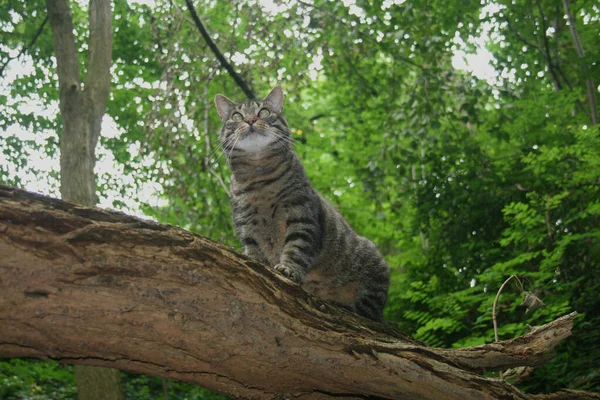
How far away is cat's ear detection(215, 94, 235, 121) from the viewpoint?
4.55 meters

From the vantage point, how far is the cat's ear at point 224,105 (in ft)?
14.9

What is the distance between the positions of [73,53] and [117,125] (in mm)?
3875

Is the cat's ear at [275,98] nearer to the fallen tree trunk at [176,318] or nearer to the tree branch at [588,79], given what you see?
the fallen tree trunk at [176,318]

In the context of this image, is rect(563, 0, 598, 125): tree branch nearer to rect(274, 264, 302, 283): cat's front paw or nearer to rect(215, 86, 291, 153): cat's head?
rect(215, 86, 291, 153): cat's head

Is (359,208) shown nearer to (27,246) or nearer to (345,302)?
(345,302)

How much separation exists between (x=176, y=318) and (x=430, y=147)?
5444 millimetres

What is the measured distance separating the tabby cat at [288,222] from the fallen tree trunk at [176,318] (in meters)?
1.34

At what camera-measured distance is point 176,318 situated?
78.1 inches

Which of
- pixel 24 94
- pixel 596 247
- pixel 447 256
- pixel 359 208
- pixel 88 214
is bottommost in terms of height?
pixel 88 214

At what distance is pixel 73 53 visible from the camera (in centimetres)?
529

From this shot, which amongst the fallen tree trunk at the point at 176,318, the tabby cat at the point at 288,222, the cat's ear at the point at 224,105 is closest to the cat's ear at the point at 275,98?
the tabby cat at the point at 288,222

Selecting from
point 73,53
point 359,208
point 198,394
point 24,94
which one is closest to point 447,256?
point 359,208

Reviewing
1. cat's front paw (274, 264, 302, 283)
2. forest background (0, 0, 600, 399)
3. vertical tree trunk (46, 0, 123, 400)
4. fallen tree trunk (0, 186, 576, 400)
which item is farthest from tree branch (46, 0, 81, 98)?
fallen tree trunk (0, 186, 576, 400)

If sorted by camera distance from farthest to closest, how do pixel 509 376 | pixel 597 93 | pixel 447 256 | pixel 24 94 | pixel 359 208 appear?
pixel 359 208
pixel 24 94
pixel 597 93
pixel 447 256
pixel 509 376
